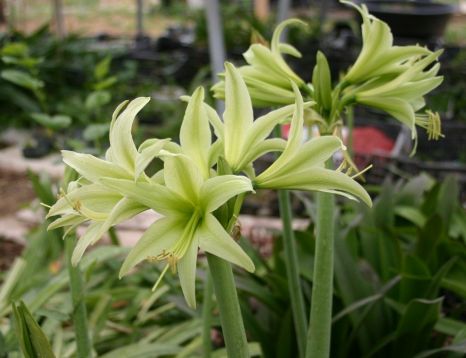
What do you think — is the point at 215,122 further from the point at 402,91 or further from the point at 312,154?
the point at 402,91

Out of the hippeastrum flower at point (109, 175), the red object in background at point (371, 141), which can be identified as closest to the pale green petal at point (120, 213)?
the hippeastrum flower at point (109, 175)

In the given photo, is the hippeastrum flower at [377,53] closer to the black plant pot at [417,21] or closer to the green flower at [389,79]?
the green flower at [389,79]

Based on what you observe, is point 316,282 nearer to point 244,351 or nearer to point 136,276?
point 244,351

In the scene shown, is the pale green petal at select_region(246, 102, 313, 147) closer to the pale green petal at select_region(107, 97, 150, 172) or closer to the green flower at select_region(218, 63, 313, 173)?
the green flower at select_region(218, 63, 313, 173)

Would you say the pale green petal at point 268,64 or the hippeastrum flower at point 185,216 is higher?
the pale green petal at point 268,64

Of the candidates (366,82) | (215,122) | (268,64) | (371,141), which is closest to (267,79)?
(268,64)

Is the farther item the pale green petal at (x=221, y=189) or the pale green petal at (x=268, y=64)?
the pale green petal at (x=268, y=64)

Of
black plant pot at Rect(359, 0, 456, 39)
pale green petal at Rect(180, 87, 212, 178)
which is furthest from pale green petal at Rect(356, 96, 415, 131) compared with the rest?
black plant pot at Rect(359, 0, 456, 39)
